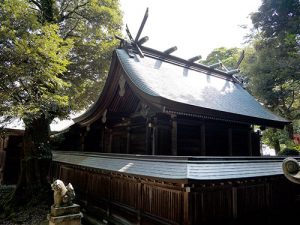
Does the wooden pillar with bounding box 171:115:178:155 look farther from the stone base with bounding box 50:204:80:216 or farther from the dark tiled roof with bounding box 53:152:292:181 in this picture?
the stone base with bounding box 50:204:80:216

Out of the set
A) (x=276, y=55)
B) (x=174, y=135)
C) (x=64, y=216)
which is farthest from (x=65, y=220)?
(x=276, y=55)

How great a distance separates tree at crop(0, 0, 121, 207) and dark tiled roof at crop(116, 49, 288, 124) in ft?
10.6

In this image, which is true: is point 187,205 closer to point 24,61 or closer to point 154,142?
point 154,142

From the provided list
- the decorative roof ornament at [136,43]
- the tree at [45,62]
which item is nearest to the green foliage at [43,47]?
the tree at [45,62]

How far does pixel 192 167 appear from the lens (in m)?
5.40

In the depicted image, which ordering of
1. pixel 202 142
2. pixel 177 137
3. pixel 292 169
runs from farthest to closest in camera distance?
pixel 202 142, pixel 177 137, pixel 292 169

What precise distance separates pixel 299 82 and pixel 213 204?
14.3 m

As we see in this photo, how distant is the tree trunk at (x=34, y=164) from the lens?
1198 centimetres

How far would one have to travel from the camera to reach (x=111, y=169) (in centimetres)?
738

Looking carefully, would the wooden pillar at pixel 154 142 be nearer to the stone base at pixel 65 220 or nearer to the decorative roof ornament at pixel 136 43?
the stone base at pixel 65 220

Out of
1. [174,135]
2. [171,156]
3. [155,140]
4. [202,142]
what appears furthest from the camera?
[202,142]

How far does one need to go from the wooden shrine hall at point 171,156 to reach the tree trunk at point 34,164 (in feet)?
2.69

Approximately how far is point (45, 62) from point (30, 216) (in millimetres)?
6947

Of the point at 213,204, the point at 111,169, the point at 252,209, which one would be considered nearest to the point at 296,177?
the point at 213,204
